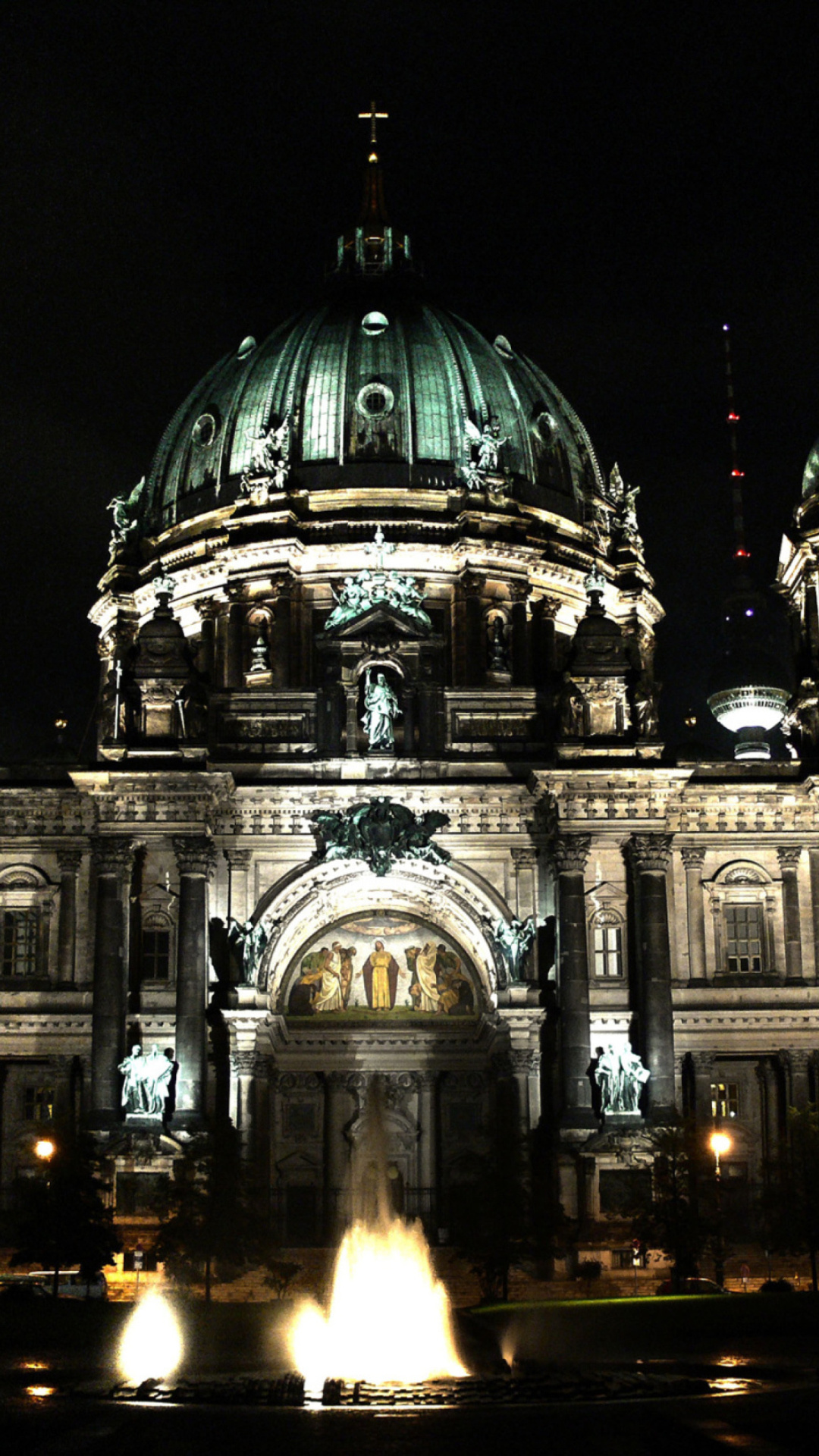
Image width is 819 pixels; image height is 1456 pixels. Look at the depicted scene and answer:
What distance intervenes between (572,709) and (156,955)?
1456cm

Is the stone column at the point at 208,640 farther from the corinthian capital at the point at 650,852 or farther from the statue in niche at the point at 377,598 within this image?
the corinthian capital at the point at 650,852

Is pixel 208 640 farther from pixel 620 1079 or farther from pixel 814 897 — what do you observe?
pixel 620 1079

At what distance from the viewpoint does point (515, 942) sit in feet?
205

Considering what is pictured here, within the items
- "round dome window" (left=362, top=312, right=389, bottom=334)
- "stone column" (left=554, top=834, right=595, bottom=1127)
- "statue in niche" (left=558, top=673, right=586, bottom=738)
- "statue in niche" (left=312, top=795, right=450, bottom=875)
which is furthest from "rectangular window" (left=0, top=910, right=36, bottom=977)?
"round dome window" (left=362, top=312, right=389, bottom=334)

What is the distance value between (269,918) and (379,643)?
9201mm

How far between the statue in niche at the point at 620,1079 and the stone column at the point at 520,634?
16236 mm

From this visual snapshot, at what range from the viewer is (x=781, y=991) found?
211 ft

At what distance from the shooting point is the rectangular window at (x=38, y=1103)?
6350 centimetres

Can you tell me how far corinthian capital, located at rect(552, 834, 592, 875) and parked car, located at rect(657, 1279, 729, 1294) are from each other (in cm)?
1327

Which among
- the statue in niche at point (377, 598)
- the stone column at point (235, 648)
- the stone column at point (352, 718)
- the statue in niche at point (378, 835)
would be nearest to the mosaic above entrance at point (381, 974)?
the statue in niche at point (378, 835)

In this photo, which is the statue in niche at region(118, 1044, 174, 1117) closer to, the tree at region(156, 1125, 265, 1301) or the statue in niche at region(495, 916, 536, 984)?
the tree at region(156, 1125, 265, 1301)

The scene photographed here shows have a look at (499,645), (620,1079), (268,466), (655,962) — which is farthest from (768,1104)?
(268,466)

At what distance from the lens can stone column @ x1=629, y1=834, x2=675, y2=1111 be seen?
198 ft

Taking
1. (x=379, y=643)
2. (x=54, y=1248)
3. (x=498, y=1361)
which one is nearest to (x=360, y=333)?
(x=379, y=643)
